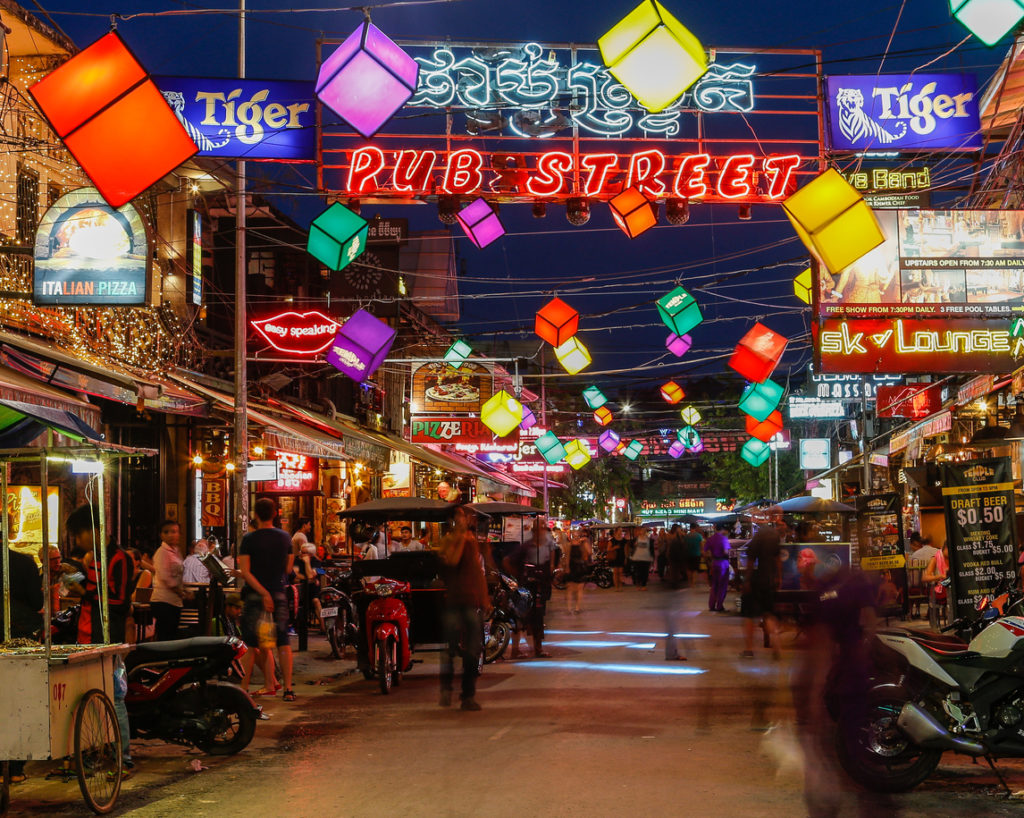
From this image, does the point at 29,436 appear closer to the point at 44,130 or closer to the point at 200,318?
the point at 44,130

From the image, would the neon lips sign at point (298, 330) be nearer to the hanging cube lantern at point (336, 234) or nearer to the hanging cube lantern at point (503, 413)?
the hanging cube lantern at point (503, 413)

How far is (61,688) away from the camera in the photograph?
278 inches

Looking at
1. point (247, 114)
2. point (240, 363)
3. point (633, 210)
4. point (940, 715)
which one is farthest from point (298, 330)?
point (940, 715)

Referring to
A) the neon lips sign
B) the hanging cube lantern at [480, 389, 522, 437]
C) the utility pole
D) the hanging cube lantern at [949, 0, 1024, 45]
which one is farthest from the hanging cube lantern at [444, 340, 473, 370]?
the hanging cube lantern at [949, 0, 1024, 45]

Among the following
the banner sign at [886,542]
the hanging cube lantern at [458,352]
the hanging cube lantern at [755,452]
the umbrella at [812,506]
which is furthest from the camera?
the hanging cube lantern at [755,452]

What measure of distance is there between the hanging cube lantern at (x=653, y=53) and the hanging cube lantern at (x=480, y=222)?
5761 mm

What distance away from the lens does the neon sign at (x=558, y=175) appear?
15.6 m

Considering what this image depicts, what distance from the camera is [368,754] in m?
9.12

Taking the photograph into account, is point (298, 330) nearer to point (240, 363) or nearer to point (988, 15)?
point (240, 363)

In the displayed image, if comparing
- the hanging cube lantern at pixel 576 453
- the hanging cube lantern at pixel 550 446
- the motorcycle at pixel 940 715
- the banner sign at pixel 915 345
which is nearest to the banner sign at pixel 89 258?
the banner sign at pixel 915 345

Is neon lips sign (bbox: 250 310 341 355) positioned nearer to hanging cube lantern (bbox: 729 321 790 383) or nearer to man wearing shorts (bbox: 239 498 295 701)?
hanging cube lantern (bbox: 729 321 790 383)

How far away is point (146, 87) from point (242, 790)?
192 inches

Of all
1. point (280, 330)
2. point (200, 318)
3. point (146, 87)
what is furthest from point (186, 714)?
point (200, 318)

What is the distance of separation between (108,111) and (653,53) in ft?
12.8
